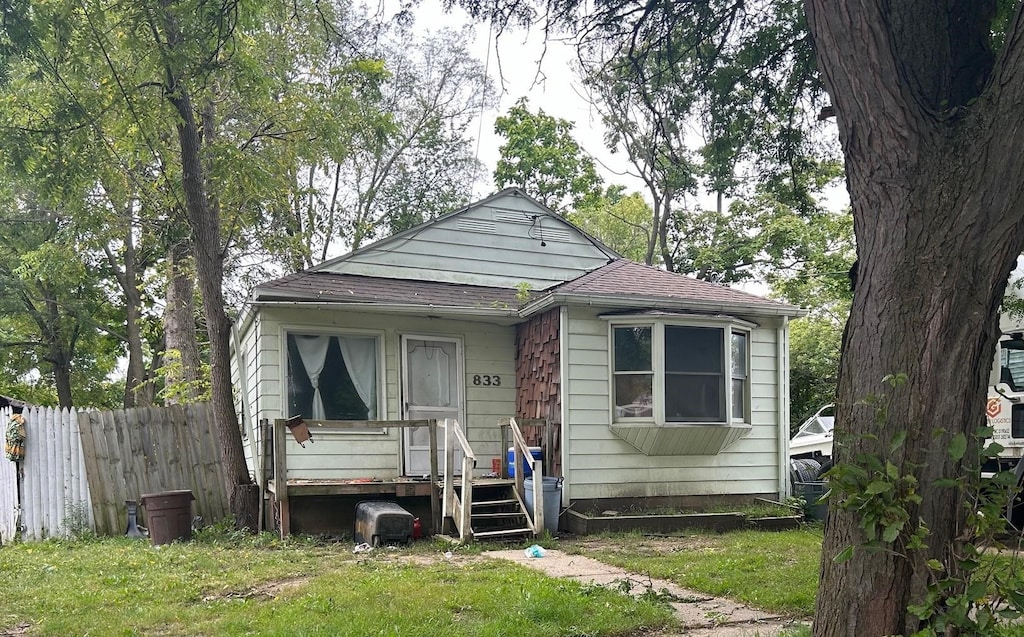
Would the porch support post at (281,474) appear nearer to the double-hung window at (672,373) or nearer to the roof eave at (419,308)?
the roof eave at (419,308)

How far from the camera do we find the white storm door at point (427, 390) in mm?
11875

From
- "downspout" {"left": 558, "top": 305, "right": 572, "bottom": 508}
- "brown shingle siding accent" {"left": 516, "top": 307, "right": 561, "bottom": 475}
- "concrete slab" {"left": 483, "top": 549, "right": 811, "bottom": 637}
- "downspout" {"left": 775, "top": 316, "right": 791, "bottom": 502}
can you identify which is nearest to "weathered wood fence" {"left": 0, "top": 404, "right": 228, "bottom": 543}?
"brown shingle siding accent" {"left": 516, "top": 307, "right": 561, "bottom": 475}

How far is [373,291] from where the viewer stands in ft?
39.0

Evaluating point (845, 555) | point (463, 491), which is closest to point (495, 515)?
point (463, 491)

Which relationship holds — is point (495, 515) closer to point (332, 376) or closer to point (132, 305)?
point (332, 376)

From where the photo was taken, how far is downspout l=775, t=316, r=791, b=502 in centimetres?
1224

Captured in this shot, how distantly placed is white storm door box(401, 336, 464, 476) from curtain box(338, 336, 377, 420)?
0.40 m

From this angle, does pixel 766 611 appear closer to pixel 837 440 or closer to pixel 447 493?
pixel 837 440

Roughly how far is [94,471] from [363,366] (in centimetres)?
366

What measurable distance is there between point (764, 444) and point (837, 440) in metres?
8.70

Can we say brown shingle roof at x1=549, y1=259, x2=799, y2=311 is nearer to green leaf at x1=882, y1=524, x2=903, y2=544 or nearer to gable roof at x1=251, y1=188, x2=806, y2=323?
gable roof at x1=251, y1=188, x2=806, y2=323

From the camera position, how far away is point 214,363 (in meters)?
11.1

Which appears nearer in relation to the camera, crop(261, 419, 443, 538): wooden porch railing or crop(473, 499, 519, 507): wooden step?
crop(261, 419, 443, 538): wooden porch railing

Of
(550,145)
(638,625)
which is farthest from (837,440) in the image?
(550,145)
